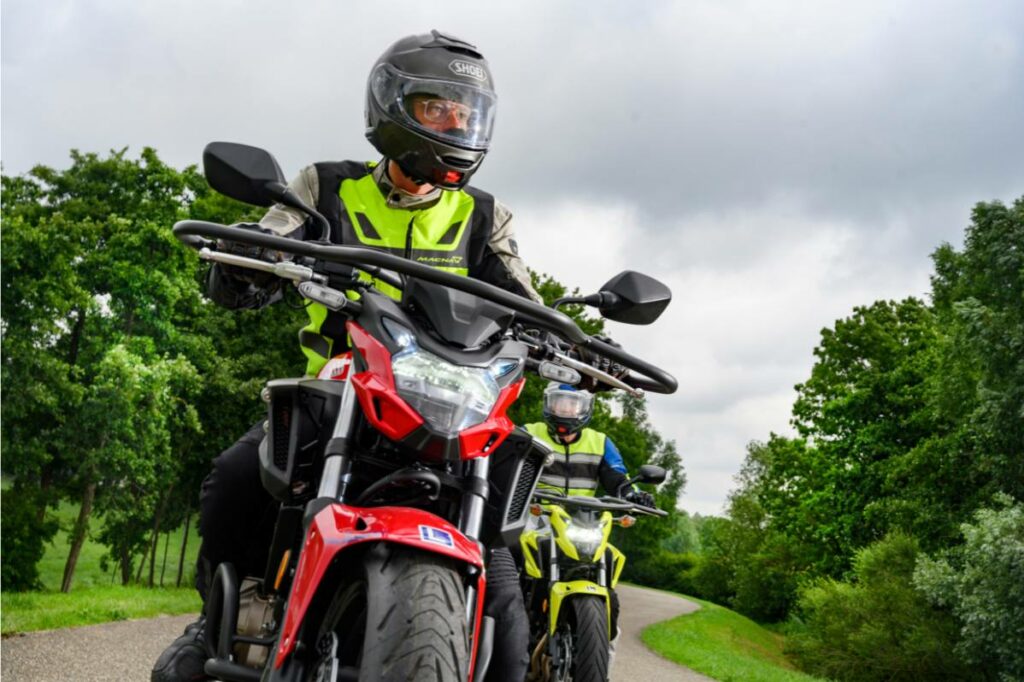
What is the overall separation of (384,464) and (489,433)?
0.32m

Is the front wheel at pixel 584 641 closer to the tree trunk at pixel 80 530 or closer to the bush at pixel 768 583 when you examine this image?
the tree trunk at pixel 80 530

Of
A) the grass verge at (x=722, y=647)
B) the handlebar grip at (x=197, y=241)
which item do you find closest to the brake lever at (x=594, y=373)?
the handlebar grip at (x=197, y=241)

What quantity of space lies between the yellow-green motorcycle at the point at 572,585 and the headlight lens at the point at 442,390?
13.3ft

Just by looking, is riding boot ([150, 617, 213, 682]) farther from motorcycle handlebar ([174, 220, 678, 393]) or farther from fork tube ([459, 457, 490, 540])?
motorcycle handlebar ([174, 220, 678, 393])

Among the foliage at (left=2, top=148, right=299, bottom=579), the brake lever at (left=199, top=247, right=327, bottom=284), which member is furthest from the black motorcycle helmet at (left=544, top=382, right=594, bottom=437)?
the foliage at (left=2, top=148, right=299, bottom=579)

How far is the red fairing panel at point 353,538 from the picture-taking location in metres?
2.50

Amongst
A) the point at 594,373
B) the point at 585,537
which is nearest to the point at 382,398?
the point at 594,373

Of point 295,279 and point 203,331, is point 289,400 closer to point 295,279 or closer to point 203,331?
point 295,279

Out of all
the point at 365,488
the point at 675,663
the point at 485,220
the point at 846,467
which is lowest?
the point at 675,663

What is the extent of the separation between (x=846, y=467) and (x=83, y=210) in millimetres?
30158

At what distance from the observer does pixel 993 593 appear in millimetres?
25156

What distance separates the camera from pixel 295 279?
2.87 metres

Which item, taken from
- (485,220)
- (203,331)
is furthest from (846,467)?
(485,220)

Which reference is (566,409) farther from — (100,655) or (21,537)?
(21,537)
